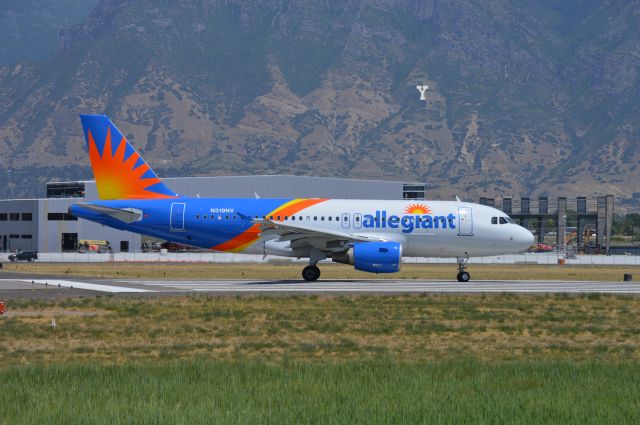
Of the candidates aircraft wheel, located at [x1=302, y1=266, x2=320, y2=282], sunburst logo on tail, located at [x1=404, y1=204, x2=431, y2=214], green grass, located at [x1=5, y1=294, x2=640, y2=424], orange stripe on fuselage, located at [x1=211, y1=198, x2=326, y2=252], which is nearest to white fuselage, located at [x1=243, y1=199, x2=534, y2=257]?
sunburst logo on tail, located at [x1=404, y1=204, x2=431, y2=214]

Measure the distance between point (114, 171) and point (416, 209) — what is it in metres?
14.0

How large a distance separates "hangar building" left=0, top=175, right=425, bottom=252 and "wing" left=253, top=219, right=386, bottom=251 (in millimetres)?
73483

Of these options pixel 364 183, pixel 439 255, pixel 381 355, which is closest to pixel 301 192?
pixel 364 183

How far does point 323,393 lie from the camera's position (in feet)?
58.5

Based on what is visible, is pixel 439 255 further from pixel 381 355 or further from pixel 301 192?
pixel 301 192

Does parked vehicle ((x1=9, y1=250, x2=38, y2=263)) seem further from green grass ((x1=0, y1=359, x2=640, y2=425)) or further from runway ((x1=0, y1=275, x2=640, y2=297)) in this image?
green grass ((x1=0, y1=359, x2=640, y2=425))

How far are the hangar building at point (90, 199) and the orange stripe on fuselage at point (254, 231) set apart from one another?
71406mm

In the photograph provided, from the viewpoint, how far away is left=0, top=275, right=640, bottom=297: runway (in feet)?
131

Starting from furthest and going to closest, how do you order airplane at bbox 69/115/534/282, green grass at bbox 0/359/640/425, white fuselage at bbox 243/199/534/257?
white fuselage at bbox 243/199/534/257 < airplane at bbox 69/115/534/282 < green grass at bbox 0/359/640/425

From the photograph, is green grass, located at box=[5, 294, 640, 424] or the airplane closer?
green grass, located at box=[5, 294, 640, 424]

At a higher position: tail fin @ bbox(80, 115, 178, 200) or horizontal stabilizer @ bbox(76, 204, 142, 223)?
tail fin @ bbox(80, 115, 178, 200)

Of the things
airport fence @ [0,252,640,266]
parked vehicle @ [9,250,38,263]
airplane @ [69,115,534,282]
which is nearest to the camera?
airplane @ [69,115,534,282]

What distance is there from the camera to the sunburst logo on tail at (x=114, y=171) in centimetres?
5047

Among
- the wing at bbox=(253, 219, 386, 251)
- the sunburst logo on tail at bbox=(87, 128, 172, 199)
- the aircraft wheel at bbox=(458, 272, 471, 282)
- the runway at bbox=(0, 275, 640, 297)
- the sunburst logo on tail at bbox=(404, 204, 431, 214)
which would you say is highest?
the sunburst logo on tail at bbox=(87, 128, 172, 199)
